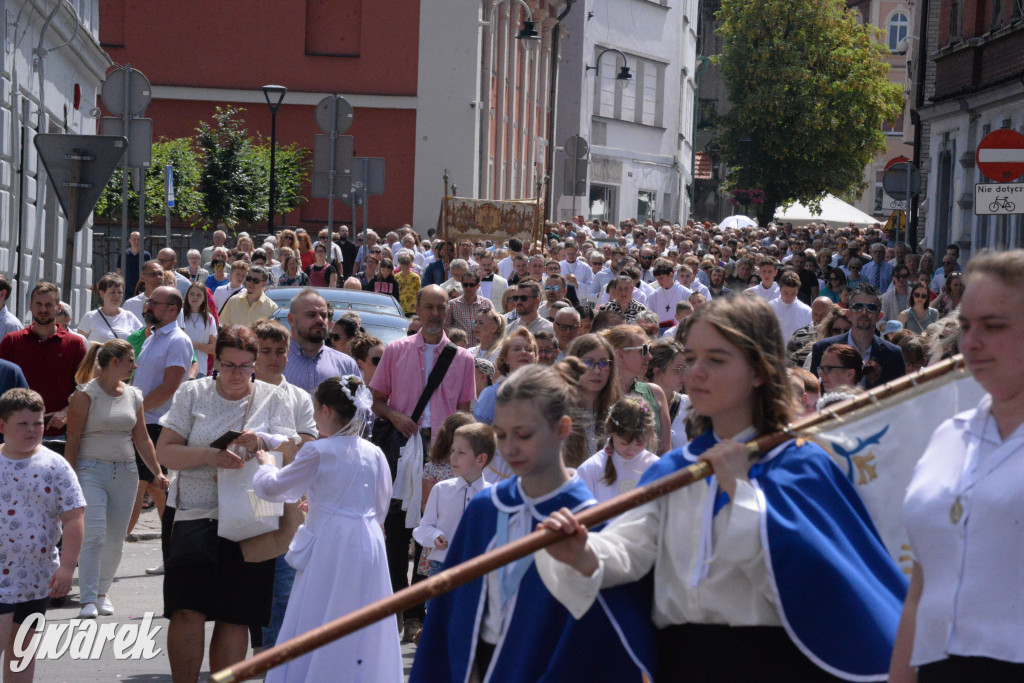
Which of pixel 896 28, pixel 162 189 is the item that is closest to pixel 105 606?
pixel 162 189

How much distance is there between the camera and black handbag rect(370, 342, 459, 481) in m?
9.74

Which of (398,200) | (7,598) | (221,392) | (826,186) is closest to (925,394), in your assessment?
(221,392)

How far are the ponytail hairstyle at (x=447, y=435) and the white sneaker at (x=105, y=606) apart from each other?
7.46 feet

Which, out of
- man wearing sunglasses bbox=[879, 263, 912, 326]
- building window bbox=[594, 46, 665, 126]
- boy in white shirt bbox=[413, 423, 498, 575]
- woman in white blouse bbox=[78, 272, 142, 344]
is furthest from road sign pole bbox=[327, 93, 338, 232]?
building window bbox=[594, 46, 665, 126]

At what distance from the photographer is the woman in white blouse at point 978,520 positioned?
10.9 ft

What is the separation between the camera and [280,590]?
7523mm

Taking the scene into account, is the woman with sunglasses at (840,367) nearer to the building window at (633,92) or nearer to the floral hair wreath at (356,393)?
the floral hair wreath at (356,393)

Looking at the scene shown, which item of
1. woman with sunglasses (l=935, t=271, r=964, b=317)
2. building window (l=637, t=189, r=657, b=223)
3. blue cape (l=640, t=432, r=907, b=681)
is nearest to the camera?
blue cape (l=640, t=432, r=907, b=681)

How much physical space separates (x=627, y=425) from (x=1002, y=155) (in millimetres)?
8837

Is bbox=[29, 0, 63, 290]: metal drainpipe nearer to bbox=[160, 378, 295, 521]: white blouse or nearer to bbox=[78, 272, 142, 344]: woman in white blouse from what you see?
bbox=[78, 272, 142, 344]: woman in white blouse

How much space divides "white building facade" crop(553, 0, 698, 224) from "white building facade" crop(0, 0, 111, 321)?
1313 inches

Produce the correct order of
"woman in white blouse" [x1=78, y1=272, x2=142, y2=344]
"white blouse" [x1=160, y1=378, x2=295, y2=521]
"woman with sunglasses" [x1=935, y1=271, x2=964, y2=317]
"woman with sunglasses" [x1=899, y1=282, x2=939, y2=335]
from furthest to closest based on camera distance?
1. "woman with sunglasses" [x1=935, y1=271, x2=964, y2=317]
2. "woman with sunglasses" [x1=899, y1=282, x2=939, y2=335]
3. "woman in white blouse" [x1=78, y1=272, x2=142, y2=344]
4. "white blouse" [x1=160, y1=378, x2=295, y2=521]

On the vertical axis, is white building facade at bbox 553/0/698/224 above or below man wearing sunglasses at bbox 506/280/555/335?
above

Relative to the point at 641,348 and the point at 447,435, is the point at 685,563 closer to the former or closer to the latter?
the point at 447,435
